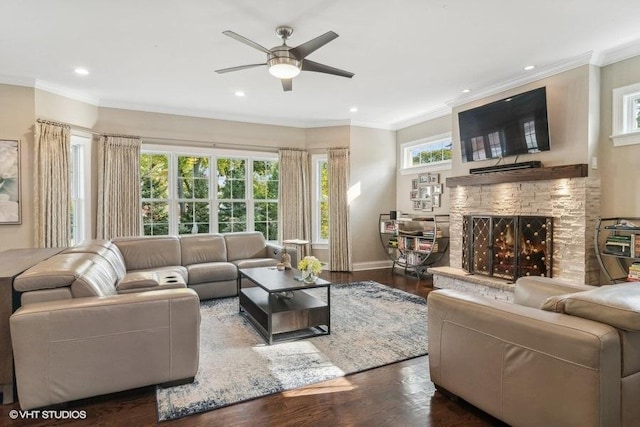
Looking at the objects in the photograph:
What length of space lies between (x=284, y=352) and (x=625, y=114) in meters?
4.28

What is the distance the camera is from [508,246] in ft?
14.7

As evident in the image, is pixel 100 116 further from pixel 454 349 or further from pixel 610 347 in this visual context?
pixel 610 347

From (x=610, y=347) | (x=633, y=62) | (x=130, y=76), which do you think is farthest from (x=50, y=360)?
(x=633, y=62)

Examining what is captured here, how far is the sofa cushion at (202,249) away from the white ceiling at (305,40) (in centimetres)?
216

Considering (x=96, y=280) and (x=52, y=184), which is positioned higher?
(x=52, y=184)

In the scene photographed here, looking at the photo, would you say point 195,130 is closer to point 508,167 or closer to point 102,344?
point 102,344

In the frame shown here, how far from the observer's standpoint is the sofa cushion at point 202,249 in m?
5.00

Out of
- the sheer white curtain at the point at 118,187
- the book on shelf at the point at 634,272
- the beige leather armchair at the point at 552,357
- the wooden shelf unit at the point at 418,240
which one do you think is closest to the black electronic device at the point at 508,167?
the wooden shelf unit at the point at 418,240

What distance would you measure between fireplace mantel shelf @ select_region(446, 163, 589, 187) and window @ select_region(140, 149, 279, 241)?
3.44 metres

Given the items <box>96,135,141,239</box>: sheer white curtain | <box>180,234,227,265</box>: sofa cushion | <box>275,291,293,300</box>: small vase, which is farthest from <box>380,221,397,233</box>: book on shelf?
<box>96,135,141,239</box>: sheer white curtain

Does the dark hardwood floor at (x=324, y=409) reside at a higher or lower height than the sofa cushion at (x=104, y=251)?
lower

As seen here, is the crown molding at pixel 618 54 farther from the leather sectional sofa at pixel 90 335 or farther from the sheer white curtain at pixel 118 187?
the sheer white curtain at pixel 118 187

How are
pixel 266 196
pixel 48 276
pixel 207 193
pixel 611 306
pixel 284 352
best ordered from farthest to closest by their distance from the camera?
pixel 266 196 < pixel 207 193 < pixel 284 352 < pixel 48 276 < pixel 611 306

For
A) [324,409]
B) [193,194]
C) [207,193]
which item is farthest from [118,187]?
[324,409]
